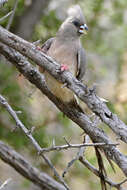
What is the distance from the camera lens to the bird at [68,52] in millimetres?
4480

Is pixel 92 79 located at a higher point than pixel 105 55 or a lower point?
lower

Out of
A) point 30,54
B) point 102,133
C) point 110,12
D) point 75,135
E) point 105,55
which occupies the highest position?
point 110,12

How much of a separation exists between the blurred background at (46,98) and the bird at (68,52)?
0.84 metres

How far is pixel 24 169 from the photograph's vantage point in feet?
14.1

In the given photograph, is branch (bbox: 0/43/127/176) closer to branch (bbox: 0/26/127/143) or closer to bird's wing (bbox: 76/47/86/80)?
branch (bbox: 0/26/127/143)

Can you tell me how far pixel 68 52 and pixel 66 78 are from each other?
1.15 meters

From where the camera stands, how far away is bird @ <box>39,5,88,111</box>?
448cm

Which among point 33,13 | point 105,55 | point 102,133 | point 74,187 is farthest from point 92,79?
point 102,133

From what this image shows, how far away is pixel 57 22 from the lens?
6852 millimetres

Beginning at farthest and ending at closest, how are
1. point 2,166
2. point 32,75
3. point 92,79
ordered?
point 2,166 < point 92,79 < point 32,75

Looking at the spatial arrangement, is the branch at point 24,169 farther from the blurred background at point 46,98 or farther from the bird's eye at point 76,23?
the bird's eye at point 76,23

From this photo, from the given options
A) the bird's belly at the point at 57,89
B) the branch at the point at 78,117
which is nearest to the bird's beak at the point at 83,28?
the bird's belly at the point at 57,89

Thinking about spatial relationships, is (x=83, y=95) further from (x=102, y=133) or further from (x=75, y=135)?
(x=75, y=135)

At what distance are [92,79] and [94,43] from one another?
3.70ft
